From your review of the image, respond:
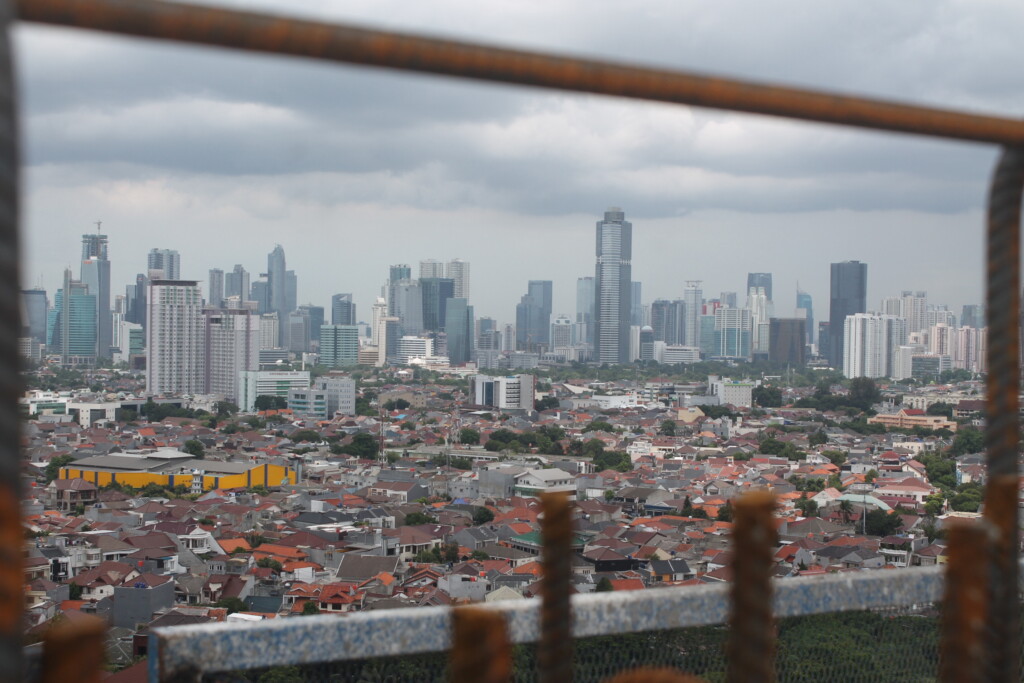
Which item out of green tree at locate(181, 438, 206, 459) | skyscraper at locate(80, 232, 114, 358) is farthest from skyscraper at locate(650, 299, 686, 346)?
green tree at locate(181, 438, 206, 459)

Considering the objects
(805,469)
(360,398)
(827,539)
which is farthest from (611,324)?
(827,539)

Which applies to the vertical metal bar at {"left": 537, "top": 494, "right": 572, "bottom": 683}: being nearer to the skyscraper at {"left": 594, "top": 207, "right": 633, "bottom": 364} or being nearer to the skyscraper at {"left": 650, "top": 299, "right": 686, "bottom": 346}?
the skyscraper at {"left": 594, "top": 207, "right": 633, "bottom": 364}

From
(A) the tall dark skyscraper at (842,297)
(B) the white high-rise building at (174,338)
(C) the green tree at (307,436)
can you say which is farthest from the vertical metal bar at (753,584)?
(A) the tall dark skyscraper at (842,297)

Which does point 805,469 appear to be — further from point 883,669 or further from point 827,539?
point 883,669

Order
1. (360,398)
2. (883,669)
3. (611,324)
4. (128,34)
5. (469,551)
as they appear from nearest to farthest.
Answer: (128,34) < (883,669) < (469,551) < (360,398) < (611,324)

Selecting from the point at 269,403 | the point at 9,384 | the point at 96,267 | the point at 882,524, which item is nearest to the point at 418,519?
the point at 882,524
